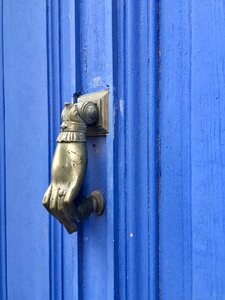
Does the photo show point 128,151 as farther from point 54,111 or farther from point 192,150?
point 54,111

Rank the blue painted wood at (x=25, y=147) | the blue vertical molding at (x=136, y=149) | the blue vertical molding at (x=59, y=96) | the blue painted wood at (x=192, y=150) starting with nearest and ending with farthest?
the blue painted wood at (x=192, y=150) < the blue vertical molding at (x=136, y=149) < the blue vertical molding at (x=59, y=96) < the blue painted wood at (x=25, y=147)

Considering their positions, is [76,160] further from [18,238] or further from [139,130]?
[18,238]

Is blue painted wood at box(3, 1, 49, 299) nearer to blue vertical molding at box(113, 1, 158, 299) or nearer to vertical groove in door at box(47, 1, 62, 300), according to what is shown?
vertical groove in door at box(47, 1, 62, 300)

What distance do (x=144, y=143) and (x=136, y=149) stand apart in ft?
0.06

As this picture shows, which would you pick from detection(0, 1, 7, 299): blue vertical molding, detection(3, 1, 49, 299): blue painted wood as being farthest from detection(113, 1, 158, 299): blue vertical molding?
detection(0, 1, 7, 299): blue vertical molding

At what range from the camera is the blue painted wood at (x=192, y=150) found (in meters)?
0.50

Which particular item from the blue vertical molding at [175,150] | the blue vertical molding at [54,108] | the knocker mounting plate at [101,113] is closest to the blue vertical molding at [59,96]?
the blue vertical molding at [54,108]

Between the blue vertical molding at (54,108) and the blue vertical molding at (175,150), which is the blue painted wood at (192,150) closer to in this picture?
the blue vertical molding at (175,150)

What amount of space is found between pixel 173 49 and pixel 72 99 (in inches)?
10.4

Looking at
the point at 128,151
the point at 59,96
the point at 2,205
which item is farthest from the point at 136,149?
the point at 2,205

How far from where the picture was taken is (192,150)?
1.74 ft

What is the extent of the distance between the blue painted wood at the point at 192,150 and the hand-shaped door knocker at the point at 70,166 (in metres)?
0.14

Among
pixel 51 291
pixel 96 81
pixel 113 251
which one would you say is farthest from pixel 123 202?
pixel 51 291

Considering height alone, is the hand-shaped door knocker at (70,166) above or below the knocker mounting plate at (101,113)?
below
